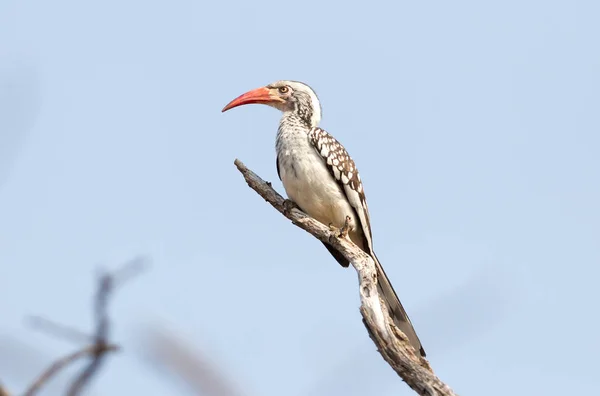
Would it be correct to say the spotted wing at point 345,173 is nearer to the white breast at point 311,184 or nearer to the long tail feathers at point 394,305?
the white breast at point 311,184

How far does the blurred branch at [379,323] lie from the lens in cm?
429

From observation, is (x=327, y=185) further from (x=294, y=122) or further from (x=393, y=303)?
(x=393, y=303)

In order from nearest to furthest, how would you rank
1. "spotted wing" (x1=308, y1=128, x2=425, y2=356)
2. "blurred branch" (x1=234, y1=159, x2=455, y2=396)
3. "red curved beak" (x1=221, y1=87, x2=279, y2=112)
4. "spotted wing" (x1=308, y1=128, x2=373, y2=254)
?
"blurred branch" (x1=234, y1=159, x2=455, y2=396) → "spotted wing" (x1=308, y1=128, x2=425, y2=356) → "spotted wing" (x1=308, y1=128, x2=373, y2=254) → "red curved beak" (x1=221, y1=87, x2=279, y2=112)

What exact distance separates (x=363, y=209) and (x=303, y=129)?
2.73ft

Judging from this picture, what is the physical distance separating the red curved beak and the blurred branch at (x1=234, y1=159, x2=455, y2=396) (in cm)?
132

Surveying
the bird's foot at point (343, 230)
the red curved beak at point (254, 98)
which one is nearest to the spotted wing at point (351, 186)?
the bird's foot at point (343, 230)

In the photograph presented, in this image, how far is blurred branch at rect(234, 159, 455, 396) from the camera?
4289 millimetres

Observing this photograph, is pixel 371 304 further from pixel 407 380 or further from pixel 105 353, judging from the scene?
pixel 105 353

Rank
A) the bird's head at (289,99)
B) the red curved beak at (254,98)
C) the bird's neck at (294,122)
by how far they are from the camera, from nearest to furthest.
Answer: the bird's neck at (294,122) → the bird's head at (289,99) → the red curved beak at (254,98)

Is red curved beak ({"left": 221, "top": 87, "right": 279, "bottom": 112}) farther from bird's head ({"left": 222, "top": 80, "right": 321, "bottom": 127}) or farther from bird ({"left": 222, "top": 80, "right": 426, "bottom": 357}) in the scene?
bird ({"left": 222, "top": 80, "right": 426, "bottom": 357})

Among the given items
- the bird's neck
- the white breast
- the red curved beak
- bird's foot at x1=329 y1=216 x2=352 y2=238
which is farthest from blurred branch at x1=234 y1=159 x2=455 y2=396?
the red curved beak

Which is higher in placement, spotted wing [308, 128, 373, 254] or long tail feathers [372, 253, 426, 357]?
spotted wing [308, 128, 373, 254]

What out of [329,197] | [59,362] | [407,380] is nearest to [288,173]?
[329,197]

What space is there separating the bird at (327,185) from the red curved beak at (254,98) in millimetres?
650
